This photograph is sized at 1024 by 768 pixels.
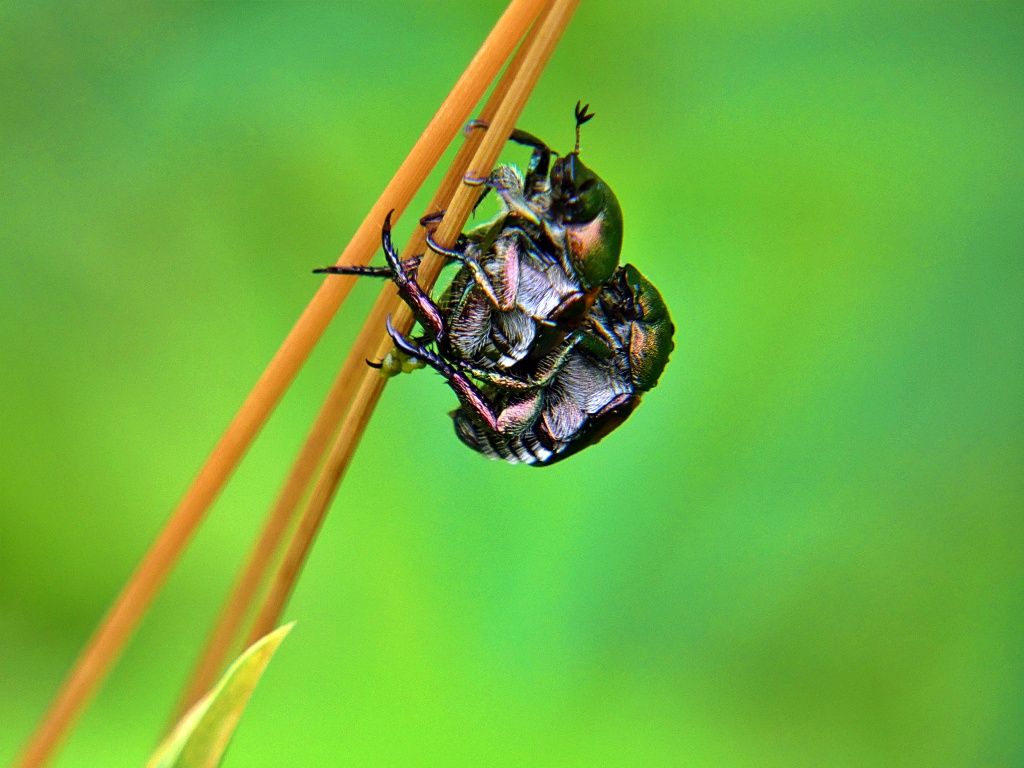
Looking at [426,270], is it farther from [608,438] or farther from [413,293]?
[608,438]

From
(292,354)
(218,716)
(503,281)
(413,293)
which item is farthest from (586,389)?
(218,716)

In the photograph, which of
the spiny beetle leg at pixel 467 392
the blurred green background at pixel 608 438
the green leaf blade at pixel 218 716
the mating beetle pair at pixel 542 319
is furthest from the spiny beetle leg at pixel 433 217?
the blurred green background at pixel 608 438

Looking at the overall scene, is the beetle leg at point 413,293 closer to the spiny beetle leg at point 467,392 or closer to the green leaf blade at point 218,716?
the spiny beetle leg at point 467,392

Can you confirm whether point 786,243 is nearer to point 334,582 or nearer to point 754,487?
point 754,487

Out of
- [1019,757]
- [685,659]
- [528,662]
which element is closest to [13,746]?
[528,662]

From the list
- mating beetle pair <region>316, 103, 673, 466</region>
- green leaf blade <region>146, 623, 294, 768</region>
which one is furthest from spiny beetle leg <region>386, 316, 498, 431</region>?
green leaf blade <region>146, 623, 294, 768</region>

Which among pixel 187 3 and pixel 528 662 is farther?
pixel 187 3

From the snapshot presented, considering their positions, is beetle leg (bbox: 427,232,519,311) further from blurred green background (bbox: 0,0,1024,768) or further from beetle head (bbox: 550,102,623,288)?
blurred green background (bbox: 0,0,1024,768)
